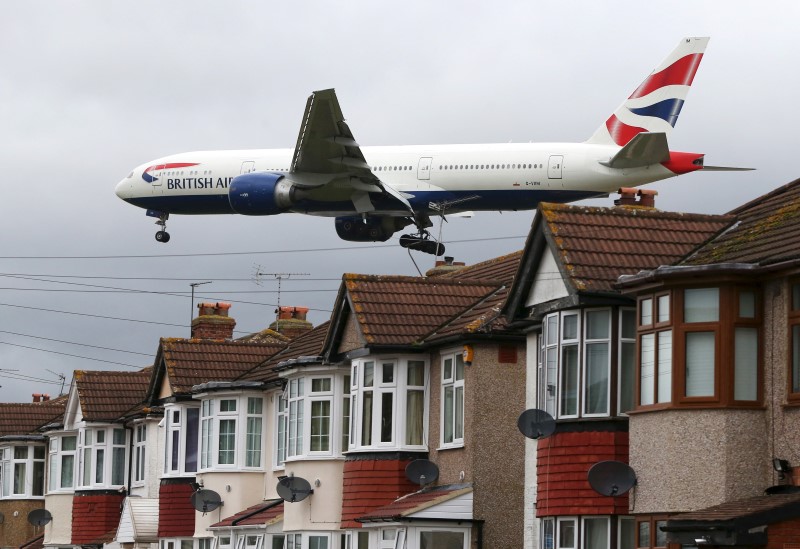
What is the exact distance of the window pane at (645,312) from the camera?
2245 cm

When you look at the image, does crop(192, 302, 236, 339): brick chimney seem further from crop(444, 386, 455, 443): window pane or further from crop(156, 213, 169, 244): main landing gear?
crop(444, 386, 455, 443): window pane

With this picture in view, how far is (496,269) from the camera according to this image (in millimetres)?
34062

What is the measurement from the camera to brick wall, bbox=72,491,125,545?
47.9 m

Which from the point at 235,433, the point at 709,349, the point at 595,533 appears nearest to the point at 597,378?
the point at 595,533

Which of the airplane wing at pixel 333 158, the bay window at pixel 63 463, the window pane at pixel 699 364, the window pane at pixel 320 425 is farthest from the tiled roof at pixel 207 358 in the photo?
the window pane at pixel 699 364

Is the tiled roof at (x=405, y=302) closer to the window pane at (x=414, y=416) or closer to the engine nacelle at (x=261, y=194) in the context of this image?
the window pane at (x=414, y=416)

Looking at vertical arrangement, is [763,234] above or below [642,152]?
below

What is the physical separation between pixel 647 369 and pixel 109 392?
28692 millimetres

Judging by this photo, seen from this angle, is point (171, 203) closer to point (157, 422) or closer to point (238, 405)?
point (157, 422)

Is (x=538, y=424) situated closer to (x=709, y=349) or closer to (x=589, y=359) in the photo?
(x=589, y=359)

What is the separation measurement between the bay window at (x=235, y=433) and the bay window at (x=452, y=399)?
9812 millimetres

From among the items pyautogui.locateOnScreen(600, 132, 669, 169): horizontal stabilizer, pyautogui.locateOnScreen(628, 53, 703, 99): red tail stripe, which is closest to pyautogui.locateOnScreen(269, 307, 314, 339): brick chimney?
pyautogui.locateOnScreen(600, 132, 669, 169): horizontal stabilizer

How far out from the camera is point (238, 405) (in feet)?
127

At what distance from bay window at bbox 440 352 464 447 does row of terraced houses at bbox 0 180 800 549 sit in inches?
1.9
